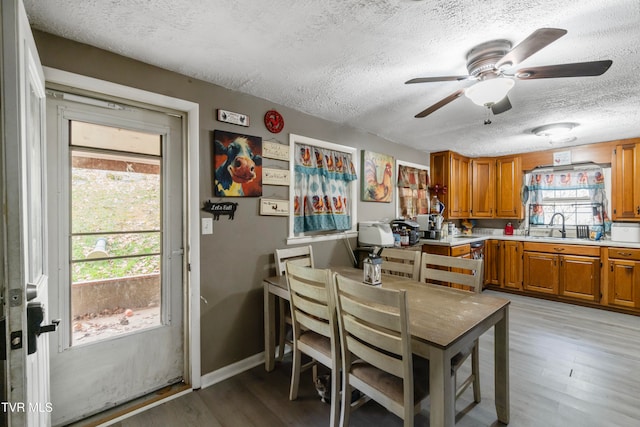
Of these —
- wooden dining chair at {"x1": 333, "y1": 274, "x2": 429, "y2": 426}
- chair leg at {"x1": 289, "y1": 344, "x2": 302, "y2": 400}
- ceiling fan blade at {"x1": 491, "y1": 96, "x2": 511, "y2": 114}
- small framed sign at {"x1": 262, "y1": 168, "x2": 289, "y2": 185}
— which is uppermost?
ceiling fan blade at {"x1": 491, "y1": 96, "x2": 511, "y2": 114}

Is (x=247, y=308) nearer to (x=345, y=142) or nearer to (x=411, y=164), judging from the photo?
(x=345, y=142)

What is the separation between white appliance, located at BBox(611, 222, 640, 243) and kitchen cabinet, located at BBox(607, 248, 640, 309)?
1.04 feet

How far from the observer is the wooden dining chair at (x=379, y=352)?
3.99 ft

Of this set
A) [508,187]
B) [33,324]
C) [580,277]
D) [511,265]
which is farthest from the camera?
[508,187]

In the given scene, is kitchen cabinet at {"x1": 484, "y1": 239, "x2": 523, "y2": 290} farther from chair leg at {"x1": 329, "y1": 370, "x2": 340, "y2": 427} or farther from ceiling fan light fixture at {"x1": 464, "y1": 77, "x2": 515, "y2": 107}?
chair leg at {"x1": 329, "y1": 370, "x2": 340, "y2": 427}

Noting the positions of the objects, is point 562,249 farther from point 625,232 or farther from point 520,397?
point 520,397

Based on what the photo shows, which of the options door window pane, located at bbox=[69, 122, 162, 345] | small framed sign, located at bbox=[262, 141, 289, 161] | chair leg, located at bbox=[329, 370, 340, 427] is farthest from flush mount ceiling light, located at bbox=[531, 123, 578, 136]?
door window pane, located at bbox=[69, 122, 162, 345]

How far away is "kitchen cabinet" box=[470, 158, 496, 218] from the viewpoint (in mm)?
4781

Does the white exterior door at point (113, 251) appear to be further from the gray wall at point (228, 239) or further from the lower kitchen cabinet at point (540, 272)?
the lower kitchen cabinet at point (540, 272)

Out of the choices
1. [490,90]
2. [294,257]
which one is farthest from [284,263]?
[490,90]

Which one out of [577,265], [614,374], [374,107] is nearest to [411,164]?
[374,107]

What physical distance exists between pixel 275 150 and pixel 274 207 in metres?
0.50

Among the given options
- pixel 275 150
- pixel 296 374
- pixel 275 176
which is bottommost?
pixel 296 374

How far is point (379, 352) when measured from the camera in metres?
1.34
